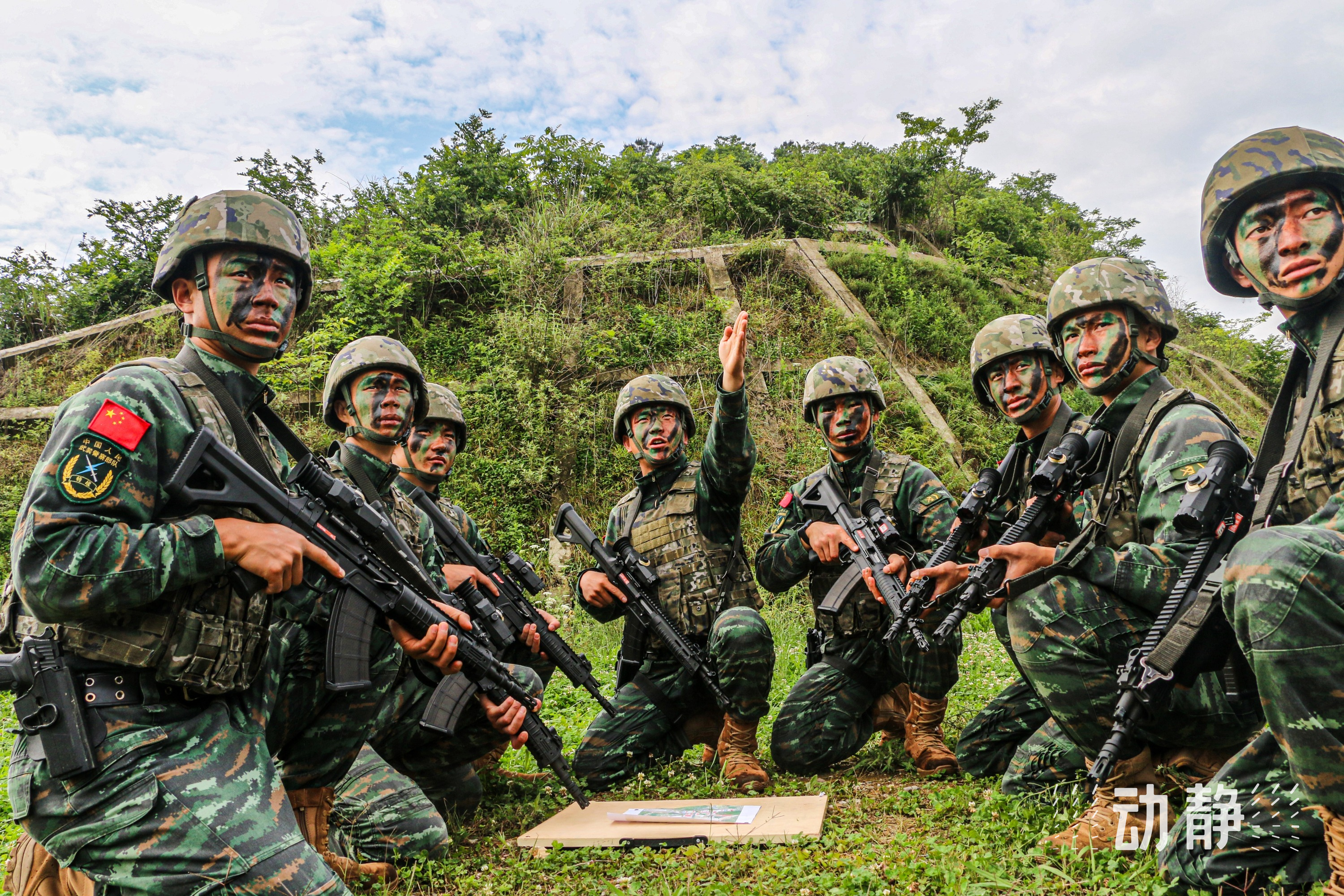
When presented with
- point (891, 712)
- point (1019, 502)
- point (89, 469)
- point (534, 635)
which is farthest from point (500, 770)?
point (1019, 502)

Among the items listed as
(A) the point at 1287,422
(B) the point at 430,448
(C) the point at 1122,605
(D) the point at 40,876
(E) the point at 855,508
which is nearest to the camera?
(D) the point at 40,876

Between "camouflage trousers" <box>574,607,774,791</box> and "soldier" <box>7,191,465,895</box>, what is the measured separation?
7.94 ft

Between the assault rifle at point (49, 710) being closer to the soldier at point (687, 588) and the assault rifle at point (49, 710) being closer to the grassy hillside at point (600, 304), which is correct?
the soldier at point (687, 588)

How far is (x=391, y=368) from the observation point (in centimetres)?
519

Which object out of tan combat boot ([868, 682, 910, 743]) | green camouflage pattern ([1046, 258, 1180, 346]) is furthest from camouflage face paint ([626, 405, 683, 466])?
green camouflage pattern ([1046, 258, 1180, 346])

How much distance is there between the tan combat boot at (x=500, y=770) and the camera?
499 centimetres

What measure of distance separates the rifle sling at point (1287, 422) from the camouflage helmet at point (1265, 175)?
163 millimetres

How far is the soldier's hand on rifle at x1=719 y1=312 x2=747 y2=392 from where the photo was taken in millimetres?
4957

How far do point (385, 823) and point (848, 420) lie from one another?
3.59 m

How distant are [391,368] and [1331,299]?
464 centimetres

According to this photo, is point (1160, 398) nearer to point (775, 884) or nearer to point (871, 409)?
point (871, 409)

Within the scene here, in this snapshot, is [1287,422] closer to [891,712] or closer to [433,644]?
[891,712]

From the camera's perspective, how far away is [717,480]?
215 inches

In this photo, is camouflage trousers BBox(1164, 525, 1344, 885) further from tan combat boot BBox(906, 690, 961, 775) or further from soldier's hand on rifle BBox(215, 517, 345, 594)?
soldier's hand on rifle BBox(215, 517, 345, 594)
